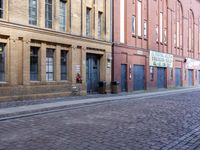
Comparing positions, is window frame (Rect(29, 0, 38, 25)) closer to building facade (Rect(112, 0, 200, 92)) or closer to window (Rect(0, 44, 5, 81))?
window (Rect(0, 44, 5, 81))

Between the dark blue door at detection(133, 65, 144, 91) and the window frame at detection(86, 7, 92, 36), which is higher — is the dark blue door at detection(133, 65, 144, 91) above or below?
below

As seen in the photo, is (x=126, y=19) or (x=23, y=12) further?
(x=126, y=19)

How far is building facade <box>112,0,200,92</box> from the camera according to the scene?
30.7m

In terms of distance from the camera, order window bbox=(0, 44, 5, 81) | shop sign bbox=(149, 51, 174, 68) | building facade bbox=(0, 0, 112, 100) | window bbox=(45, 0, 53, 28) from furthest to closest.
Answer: shop sign bbox=(149, 51, 174, 68)
window bbox=(45, 0, 53, 28)
building facade bbox=(0, 0, 112, 100)
window bbox=(0, 44, 5, 81)

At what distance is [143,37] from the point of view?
34.7 meters

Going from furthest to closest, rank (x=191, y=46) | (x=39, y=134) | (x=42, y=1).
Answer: (x=191, y=46) → (x=42, y=1) → (x=39, y=134)

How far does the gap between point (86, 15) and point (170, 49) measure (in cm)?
1992

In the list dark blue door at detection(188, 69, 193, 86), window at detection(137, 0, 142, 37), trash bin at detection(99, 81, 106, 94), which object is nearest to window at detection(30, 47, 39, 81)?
trash bin at detection(99, 81, 106, 94)

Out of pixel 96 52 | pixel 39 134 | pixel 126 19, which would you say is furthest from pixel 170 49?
pixel 39 134

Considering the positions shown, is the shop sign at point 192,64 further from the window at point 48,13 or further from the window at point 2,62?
the window at point 2,62

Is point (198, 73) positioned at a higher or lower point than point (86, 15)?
lower

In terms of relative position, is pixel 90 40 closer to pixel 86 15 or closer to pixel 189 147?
pixel 86 15

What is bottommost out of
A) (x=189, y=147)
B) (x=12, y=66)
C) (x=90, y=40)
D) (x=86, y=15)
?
(x=189, y=147)

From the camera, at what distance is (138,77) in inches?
1319
